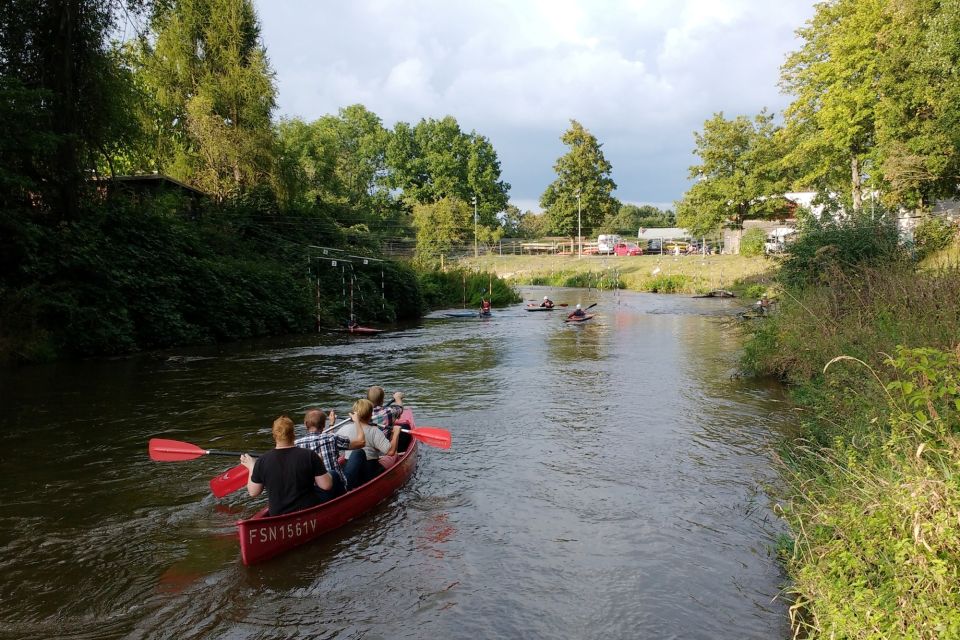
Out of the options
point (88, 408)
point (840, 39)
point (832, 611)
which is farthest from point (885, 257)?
point (840, 39)

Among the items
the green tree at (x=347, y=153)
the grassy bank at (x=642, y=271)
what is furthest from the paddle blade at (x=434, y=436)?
the green tree at (x=347, y=153)

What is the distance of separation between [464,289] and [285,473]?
131 feet

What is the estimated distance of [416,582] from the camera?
6879mm

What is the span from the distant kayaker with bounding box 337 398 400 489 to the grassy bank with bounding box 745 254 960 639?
5.10 m

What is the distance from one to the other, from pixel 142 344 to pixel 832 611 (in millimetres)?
22309

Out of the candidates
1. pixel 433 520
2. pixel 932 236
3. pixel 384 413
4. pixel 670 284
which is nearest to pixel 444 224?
pixel 670 284

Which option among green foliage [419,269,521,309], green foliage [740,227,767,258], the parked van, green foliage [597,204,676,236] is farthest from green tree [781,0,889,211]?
green foliage [597,204,676,236]

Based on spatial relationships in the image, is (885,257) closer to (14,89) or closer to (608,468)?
(608,468)

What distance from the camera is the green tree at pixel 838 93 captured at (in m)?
31.5

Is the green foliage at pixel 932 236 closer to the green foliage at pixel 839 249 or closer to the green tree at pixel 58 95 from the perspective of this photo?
the green foliage at pixel 839 249

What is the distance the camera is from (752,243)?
52156mm

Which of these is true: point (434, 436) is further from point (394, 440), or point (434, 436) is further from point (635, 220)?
point (635, 220)

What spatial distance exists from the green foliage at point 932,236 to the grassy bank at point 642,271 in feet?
50.1

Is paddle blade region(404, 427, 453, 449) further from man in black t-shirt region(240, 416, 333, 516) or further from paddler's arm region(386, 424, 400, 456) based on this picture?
man in black t-shirt region(240, 416, 333, 516)
